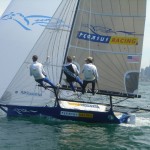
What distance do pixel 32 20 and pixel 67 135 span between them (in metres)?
6.27

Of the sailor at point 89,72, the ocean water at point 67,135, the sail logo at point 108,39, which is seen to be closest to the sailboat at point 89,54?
the sail logo at point 108,39

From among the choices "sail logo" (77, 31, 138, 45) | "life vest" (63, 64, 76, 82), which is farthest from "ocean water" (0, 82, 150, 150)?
"sail logo" (77, 31, 138, 45)

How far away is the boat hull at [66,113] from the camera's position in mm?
17203

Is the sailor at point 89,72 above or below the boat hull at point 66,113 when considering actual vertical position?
above

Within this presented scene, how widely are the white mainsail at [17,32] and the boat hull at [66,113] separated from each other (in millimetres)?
1165

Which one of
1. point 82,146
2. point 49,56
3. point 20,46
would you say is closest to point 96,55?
point 49,56

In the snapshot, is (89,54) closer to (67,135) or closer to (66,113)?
(66,113)

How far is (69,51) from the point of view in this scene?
17.5 metres

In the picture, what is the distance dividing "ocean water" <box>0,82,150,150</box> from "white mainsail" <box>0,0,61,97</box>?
233 centimetres

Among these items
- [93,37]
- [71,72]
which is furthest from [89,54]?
[71,72]

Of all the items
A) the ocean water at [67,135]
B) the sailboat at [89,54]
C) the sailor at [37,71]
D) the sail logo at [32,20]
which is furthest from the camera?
the sail logo at [32,20]

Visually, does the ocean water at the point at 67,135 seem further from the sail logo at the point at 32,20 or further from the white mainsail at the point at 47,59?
the sail logo at the point at 32,20

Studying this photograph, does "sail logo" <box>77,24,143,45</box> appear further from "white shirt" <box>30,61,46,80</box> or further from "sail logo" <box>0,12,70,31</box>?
"white shirt" <box>30,61,46,80</box>

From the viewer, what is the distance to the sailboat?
1733 centimetres
